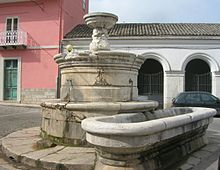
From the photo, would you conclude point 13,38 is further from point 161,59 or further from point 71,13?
point 161,59

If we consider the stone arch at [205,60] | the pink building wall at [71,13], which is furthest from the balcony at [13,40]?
the stone arch at [205,60]

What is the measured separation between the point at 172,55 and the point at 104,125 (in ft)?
53.4

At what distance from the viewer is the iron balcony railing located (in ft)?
70.0

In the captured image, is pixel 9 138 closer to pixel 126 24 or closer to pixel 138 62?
pixel 138 62

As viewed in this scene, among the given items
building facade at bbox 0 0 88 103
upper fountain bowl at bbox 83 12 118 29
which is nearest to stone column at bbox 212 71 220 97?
building facade at bbox 0 0 88 103

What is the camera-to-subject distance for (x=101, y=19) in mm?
7082

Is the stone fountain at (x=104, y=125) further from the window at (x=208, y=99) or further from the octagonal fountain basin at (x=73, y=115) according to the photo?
the window at (x=208, y=99)

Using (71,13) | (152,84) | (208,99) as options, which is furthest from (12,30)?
(208,99)

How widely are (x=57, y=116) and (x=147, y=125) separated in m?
2.65

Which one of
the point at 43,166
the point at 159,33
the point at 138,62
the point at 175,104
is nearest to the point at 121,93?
the point at 138,62

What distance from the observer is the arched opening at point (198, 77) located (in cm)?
1967

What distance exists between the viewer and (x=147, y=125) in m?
3.58

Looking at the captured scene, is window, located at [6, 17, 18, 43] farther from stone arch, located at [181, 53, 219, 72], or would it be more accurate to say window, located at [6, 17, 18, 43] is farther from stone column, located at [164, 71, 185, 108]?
stone arch, located at [181, 53, 219, 72]

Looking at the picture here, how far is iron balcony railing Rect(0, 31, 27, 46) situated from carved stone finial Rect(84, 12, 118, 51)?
15.1 metres
